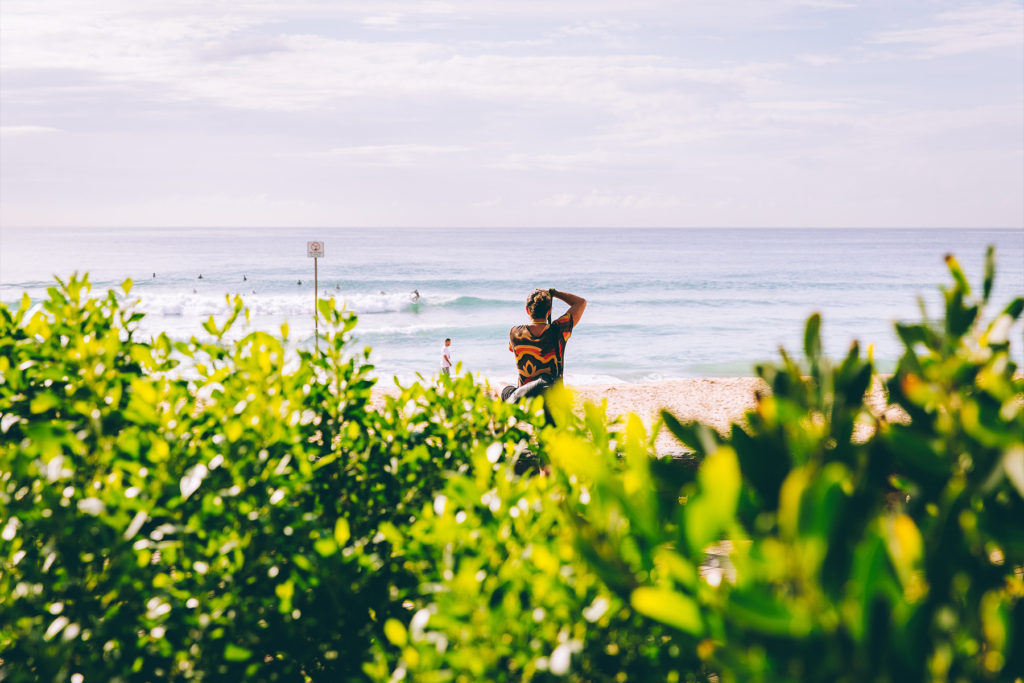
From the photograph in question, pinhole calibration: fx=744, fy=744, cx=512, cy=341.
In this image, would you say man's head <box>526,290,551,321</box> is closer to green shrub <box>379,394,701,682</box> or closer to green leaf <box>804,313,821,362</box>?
green shrub <box>379,394,701,682</box>

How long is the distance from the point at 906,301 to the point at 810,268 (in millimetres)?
25619

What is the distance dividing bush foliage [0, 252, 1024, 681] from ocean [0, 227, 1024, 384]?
3.25m

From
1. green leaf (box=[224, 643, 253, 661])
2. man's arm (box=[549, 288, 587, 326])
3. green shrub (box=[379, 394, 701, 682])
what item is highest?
man's arm (box=[549, 288, 587, 326])

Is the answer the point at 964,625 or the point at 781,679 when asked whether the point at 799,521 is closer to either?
the point at 781,679

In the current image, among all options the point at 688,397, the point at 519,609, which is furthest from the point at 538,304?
the point at 688,397

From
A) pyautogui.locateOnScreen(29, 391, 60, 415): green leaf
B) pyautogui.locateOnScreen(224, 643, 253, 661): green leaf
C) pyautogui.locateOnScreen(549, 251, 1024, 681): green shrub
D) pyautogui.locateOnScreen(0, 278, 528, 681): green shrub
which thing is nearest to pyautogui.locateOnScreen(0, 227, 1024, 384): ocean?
pyautogui.locateOnScreen(0, 278, 528, 681): green shrub

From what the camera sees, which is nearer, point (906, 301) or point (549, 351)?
point (549, 351)

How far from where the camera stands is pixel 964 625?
1.06 m

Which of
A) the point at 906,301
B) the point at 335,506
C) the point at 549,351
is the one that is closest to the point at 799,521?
the point at 335,506

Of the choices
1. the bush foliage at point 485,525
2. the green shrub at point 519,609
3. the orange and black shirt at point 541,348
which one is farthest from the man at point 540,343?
the green shrub at point 519,609

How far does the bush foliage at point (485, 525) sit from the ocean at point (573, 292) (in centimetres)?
325

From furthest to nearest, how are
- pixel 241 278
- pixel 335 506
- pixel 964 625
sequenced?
pixel 241 278 → pixel 335 506 → pixel 964 625

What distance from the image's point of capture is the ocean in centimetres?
2773

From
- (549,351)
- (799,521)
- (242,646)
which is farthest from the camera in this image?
(549,351)
